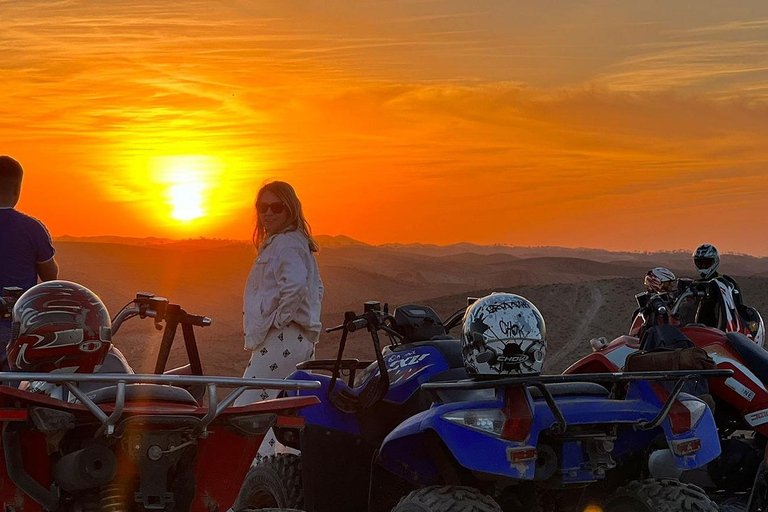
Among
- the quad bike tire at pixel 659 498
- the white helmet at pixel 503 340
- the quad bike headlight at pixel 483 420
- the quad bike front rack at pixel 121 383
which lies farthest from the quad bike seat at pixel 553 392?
the quad bike front rack at pixel 121 383

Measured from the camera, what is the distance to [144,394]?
18.7ft

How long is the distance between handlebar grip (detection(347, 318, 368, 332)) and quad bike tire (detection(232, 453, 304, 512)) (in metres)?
1.04

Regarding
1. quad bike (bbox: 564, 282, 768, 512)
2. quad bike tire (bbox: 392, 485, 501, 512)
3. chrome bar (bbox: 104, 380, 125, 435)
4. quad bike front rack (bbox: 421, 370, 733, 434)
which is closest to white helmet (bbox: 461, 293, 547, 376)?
quad bike front rack (bbox: 421, 370, 733, 434)

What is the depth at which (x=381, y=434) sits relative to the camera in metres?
7.97

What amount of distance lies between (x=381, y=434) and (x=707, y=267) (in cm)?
656

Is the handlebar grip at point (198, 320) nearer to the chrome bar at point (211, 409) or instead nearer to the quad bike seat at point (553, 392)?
the quad bike seat at point (553, 392)

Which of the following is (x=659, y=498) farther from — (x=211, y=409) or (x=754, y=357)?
(x=754, y=357)

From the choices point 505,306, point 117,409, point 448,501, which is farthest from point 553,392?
point 117,409

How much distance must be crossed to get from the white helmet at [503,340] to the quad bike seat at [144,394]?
1.53 m

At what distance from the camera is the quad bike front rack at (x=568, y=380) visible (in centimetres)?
641

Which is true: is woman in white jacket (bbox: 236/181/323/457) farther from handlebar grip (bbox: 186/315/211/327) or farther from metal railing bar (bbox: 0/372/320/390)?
metal railing bar (bbox: 0/372/320/390)

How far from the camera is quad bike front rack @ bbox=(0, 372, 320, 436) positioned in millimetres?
5211

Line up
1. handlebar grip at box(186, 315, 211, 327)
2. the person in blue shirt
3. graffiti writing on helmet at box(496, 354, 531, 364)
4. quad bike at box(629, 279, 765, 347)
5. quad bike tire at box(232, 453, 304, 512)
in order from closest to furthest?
graffiti writing on helmet at box(496, 354, 531, 364)
handlebar grip at box(186, 315, 211, 327)
quad bike tire at box(232, 453, 304, 512)
the person in blue shirt
quad bike at box(629, 279, 765, 347)

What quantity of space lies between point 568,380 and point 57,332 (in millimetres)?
2396
